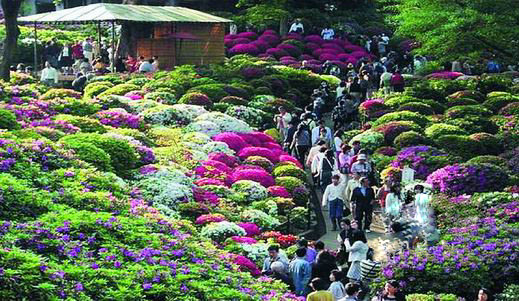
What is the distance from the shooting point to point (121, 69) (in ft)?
129

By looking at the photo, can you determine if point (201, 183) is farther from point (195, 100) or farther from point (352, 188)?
point (195, 100)

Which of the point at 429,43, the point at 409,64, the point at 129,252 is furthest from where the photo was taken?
the point at 409,64

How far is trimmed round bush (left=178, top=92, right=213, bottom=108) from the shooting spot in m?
32.6

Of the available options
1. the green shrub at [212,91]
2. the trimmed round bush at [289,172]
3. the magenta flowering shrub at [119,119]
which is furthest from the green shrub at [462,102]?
the magenta flowering shrub at [119,119]

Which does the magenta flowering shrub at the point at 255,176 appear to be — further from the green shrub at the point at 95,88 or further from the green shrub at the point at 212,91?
the green shrub at the point at 212,91

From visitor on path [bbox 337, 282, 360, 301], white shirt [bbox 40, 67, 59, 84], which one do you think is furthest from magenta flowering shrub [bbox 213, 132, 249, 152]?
visitor on path [bbox 337, 282, 360, 301]

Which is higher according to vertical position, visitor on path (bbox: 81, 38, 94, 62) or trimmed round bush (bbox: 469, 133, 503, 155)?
visitor on path (bbox: 81, 38, 94, 62)

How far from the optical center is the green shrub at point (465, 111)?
1289 inches

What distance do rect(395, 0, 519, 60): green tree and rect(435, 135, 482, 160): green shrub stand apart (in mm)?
5395

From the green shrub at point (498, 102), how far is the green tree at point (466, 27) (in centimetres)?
133

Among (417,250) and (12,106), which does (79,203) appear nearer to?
(417,250)

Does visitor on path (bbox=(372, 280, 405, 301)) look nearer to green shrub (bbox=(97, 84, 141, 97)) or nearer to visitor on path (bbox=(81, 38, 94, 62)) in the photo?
green shrub (bbox=(97, 84, 141, 97))

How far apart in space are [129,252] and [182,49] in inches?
1097

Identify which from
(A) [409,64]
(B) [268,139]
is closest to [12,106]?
(B) [268,139]
